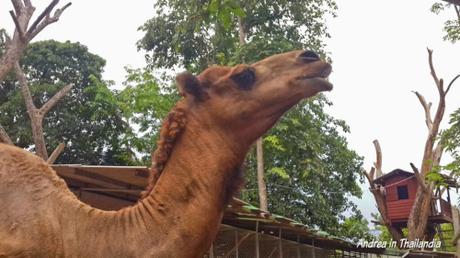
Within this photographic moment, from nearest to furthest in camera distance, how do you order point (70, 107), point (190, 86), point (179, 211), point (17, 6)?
1. point (179, 211)
2. point (190, 86)
3. point (17, 6)
4. point (70, 107)

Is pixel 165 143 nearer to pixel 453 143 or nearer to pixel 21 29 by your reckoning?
pixel 21 29

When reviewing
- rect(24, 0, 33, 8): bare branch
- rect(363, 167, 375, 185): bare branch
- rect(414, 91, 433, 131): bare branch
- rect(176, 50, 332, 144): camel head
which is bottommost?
rect(176, 50, 332, 144): camel head

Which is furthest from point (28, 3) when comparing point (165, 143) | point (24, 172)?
point (165, 143)

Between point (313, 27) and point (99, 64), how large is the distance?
898cm

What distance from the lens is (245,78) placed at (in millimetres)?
3328

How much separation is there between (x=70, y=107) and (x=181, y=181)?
19947mm

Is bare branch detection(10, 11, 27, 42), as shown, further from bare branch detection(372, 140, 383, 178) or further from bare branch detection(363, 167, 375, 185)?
bare branch detection(372, 140, 383, 178)

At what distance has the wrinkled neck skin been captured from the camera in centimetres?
279

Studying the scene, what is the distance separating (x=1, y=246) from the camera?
2.77 meters

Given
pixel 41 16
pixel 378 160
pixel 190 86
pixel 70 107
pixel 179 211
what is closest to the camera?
pixel 179 211

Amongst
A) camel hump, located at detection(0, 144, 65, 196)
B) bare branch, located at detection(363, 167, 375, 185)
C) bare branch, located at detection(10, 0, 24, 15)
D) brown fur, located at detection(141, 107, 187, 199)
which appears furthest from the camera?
bare branch, located at detection(363, 167, 375, 185)

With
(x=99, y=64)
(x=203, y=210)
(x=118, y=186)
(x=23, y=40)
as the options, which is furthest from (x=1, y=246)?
(x=99, y=64)

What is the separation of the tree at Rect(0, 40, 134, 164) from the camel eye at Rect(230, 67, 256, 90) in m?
17.0

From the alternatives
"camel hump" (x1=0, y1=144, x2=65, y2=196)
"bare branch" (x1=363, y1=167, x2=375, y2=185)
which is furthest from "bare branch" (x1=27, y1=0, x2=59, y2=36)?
"bare branch" (x1=363, y1=167, x2=375, y2=185)
